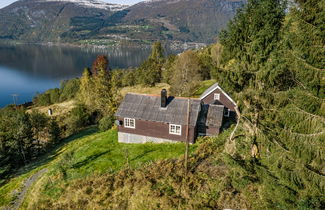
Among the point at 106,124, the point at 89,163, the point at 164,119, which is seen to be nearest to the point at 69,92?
the point at 106,124

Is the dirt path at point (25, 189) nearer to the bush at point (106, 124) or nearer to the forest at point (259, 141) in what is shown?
the forest at point (259, 141)

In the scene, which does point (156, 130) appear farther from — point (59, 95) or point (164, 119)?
point (59, 95)

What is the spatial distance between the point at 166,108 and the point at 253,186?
545 inches

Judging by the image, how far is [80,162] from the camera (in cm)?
2559

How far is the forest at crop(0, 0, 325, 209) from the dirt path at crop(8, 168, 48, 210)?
3935 mm

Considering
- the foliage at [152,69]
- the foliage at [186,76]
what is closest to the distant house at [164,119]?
the foliage at [186,76]

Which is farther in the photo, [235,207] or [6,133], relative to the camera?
[6,133]

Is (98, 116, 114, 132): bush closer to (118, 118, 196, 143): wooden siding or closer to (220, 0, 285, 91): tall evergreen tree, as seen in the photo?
(118, 118, 196, 143): wooden siding

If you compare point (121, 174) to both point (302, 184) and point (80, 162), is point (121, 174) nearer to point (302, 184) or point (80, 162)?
point (80, 162)

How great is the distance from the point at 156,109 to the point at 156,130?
8.71ft

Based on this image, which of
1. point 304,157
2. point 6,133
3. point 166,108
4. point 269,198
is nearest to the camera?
point 304,157

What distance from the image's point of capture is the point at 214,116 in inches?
1093

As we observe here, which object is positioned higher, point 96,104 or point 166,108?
point 166,108

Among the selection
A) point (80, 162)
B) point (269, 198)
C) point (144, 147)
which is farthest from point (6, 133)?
point (269, 198)
